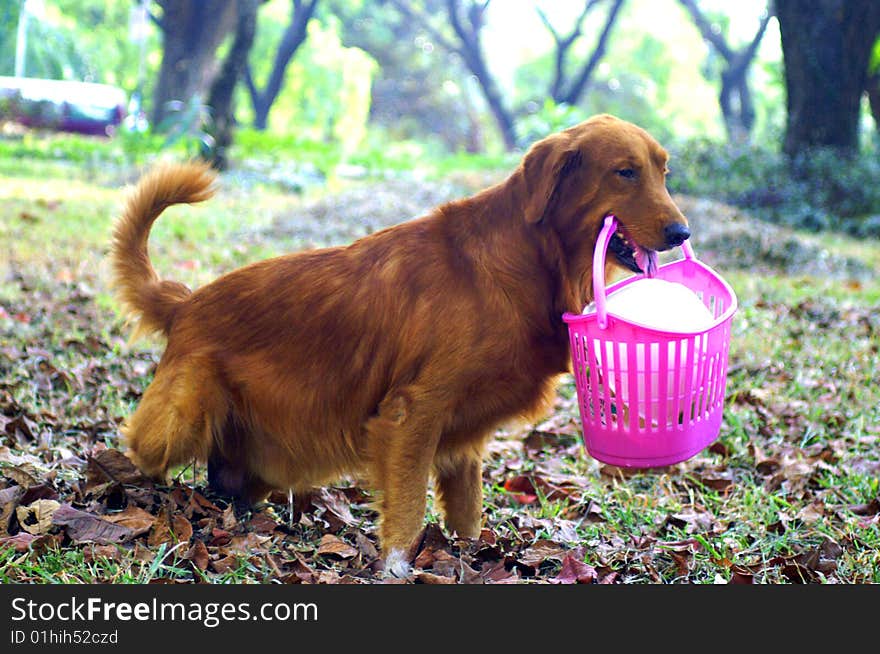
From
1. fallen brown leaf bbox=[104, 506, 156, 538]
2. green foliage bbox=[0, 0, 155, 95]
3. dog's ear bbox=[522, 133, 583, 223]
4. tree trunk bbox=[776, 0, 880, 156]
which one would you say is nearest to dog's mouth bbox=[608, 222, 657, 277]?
dog's ear bbox=[522, 133, 583, 223]

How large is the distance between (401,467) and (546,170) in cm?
106

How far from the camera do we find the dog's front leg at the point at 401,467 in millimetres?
2992

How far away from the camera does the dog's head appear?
9.78 feet

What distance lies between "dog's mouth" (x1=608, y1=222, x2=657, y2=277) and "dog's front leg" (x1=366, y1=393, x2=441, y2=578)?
81cm

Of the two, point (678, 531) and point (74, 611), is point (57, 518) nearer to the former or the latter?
point (74, 611)

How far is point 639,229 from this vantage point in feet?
9.78

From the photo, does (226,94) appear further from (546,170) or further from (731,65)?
(731,65)

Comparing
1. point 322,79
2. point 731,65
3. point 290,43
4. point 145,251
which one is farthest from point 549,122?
point 322,79

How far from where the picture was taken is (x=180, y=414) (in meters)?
3.30

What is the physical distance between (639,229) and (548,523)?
1236 mm

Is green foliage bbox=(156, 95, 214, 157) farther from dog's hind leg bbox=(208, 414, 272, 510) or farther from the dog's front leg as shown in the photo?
the dog's front leg

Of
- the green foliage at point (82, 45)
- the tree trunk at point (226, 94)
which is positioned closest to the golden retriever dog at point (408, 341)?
the tree trunk at point (226, 94)

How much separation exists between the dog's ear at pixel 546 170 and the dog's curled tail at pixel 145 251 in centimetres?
132

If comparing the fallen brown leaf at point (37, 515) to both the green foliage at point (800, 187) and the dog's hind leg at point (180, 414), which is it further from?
the green foliage at point (800, 187)
